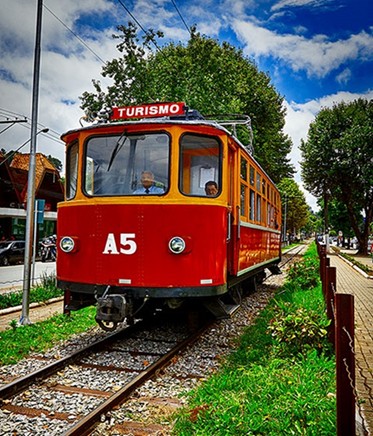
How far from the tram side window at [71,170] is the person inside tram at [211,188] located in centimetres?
196

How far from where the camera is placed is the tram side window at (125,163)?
6.17m

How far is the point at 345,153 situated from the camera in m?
31.0

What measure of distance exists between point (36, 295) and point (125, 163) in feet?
19.1

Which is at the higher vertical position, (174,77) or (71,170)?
(174,77)

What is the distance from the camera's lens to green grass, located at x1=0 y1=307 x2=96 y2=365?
6223 mm

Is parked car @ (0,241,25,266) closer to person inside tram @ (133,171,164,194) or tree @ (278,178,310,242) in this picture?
person inside tram @ (133,171,164,194)

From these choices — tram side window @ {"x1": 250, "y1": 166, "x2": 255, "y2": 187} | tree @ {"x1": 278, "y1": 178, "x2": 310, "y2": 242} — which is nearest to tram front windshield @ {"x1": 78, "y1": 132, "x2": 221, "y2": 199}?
tram side window @ {"x1": 250, "y1": 166, "x2": 255, "y2": 187}

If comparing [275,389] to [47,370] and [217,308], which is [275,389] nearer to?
[217,308]

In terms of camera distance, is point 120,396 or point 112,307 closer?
point 120,396

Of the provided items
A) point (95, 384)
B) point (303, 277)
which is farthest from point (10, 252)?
point (95, 384)

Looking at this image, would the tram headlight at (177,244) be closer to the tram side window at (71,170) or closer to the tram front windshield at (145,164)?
the tram front windshield at (145,164)

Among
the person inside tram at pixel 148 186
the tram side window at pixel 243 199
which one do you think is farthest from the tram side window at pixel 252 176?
the person inside tram at pixel 148 186

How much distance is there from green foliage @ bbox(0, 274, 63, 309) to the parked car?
537 inches

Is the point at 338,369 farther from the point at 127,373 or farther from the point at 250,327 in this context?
the point at 250,327
